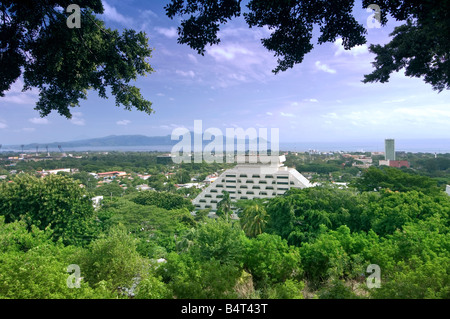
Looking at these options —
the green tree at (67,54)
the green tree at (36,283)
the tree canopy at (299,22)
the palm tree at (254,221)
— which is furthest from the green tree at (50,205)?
the tree canopy at (299,22)

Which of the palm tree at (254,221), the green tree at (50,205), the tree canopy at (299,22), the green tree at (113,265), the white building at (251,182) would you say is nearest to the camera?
the tree canopy at (299,22)

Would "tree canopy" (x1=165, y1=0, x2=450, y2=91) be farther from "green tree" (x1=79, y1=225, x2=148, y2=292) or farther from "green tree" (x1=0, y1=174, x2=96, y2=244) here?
"green tree" (x1=0, y1=174, x2=96, y2=244)

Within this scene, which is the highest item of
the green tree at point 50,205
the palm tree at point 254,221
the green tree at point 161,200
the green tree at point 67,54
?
the green tree at point 67,54

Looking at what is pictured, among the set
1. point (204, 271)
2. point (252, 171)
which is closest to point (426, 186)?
point (204, 271)

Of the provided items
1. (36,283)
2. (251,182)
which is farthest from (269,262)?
(251,182)

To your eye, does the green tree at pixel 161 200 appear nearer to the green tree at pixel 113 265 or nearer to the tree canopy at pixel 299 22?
the green tree at pixel 113 265

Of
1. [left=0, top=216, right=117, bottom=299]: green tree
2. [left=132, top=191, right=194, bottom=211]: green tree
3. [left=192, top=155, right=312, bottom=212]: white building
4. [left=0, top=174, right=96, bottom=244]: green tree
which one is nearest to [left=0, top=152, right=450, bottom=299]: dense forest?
[left=0, top=216, right=117, bottom=299]: green tree
